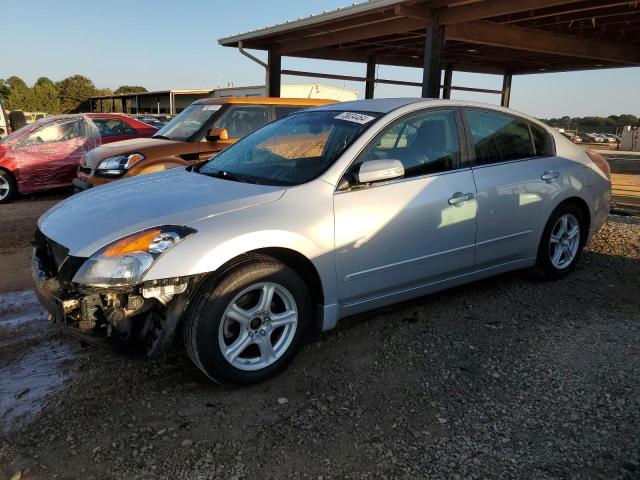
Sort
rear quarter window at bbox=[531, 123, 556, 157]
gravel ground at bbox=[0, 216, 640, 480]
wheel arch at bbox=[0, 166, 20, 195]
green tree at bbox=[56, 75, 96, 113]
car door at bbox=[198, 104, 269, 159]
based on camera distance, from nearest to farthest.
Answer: gravel ground at bbox=[0, 216, 640, 480]
rear quarter window at bbox=[531, 123, 556, 157]
car door at bbox=[198, 104, 269, 159]
wheel arch at bbox=[0, 166, 20, 195]
green tree at bbox=[56, 75, 96, 113]

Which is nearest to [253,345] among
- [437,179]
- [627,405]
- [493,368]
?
[493,368]

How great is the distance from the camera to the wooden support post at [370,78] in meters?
15.2

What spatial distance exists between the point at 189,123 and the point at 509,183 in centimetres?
521

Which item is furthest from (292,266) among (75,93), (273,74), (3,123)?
(75,93)

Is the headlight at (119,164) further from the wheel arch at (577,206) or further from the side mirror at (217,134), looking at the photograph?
the wheel arch at (577,206)

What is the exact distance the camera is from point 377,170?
3.31 m

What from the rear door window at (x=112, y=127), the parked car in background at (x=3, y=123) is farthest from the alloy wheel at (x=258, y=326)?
the parked car in background at (x=3, y=123)

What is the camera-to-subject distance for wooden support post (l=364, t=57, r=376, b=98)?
1517 centimetres

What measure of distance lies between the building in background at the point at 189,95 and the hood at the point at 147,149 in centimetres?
350

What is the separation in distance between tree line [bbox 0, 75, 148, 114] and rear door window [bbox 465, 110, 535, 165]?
62.9 metres

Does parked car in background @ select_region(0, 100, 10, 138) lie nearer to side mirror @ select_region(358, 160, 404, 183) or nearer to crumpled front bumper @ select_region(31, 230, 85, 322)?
crumpled front bumper @ select_region(31, 230, 85, 322)

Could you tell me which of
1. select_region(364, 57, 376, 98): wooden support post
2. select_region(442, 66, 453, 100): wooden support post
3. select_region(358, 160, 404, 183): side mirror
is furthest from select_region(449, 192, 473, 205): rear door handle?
select_region(442, 66, 453, 100): wooden support post

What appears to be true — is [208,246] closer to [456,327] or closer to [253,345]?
[253,345]

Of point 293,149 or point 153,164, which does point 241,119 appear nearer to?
point 153,164
